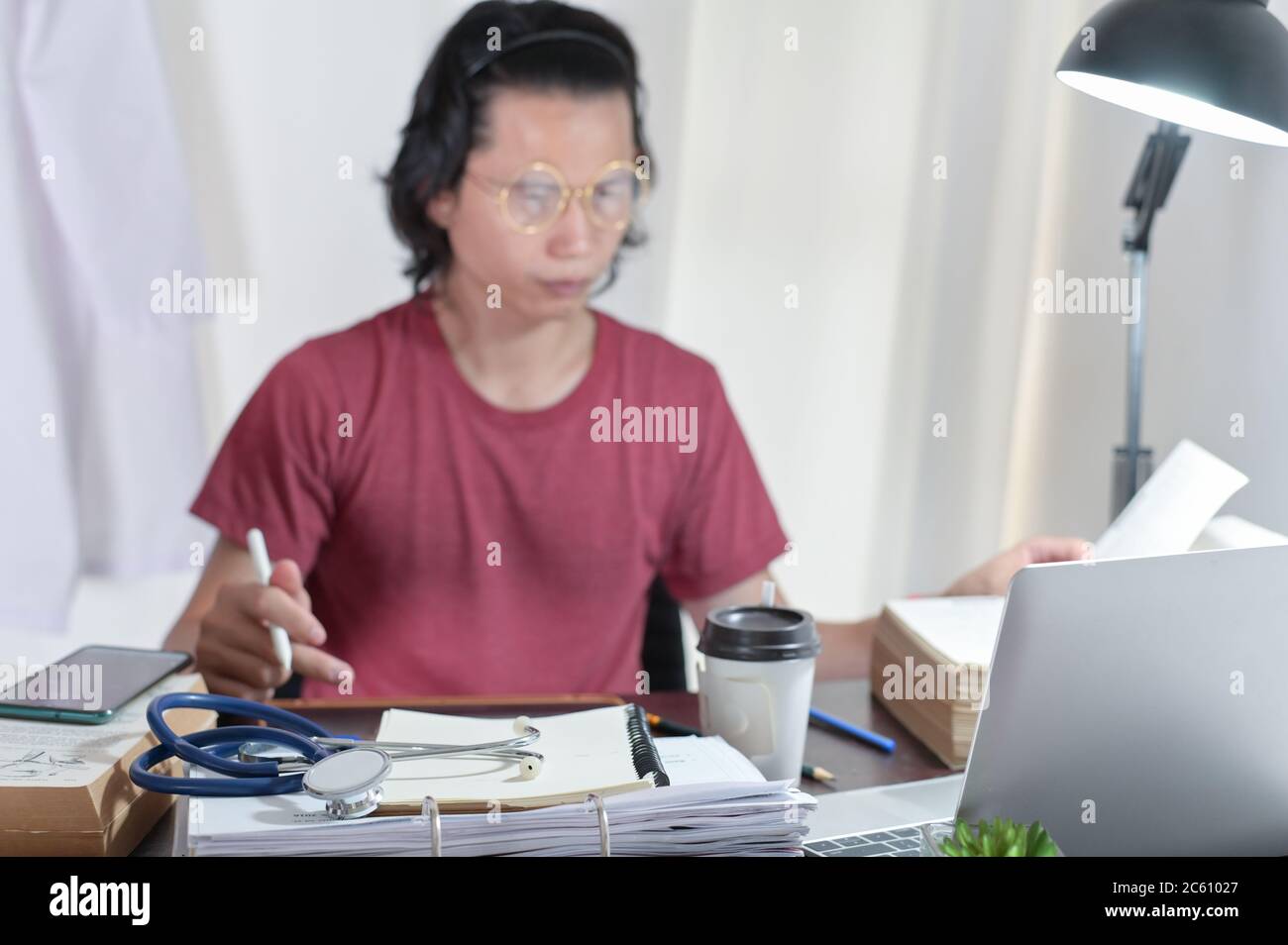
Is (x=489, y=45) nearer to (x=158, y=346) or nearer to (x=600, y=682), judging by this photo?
(x=158, y=346)

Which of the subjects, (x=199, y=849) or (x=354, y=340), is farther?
(x=354, y=340)

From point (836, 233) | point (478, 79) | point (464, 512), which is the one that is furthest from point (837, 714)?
point (836, 233)

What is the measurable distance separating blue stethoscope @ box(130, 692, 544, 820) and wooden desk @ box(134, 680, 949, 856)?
10 centimetres

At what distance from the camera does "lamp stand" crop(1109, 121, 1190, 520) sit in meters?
1.59

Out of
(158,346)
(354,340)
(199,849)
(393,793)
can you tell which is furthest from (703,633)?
(158,346)

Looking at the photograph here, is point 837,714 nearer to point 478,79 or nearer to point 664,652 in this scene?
point 664,652

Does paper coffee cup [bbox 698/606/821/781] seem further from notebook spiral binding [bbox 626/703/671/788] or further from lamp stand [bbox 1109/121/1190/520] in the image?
lamp stand [bbox 1109/121/1190/520]

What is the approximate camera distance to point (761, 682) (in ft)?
2.98

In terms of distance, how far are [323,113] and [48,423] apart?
655mm

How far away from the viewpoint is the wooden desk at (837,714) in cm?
98

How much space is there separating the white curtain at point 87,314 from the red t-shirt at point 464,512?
0.32 m

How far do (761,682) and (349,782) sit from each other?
34cm

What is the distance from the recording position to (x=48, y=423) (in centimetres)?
182
